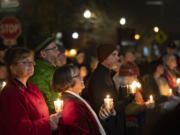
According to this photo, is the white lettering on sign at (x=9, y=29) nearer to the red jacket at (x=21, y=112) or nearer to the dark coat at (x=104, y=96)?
the dark coat at (x=104, y=96)

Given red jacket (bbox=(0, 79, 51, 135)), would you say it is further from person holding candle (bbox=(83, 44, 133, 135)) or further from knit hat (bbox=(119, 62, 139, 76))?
knit hat (bbox=(119, 62, 139, 76))


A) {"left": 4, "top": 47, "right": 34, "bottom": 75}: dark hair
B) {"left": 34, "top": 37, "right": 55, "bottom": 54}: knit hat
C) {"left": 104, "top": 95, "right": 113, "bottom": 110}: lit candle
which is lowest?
{"left": 104, "top": 95, "right": 113, "bottom": 110}: lit candle

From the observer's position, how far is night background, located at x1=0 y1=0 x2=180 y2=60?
1013 inches

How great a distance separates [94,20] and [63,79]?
20942 mm

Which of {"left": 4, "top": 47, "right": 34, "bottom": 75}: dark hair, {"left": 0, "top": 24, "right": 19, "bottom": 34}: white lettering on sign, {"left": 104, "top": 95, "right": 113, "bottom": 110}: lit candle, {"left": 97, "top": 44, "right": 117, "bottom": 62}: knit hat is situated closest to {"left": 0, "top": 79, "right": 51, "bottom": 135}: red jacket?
{"left": 4, "top": 47, "right": 34, "bottom": 75}: dark hair

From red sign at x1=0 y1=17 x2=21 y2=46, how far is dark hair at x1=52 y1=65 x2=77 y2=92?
638cm

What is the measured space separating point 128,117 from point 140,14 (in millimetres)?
31002

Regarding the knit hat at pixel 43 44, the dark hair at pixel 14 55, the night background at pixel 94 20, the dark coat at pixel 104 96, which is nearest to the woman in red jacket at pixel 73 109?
the dark hair at pixel 14 55

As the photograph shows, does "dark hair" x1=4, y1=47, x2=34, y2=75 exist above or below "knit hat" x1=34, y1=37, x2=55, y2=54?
below

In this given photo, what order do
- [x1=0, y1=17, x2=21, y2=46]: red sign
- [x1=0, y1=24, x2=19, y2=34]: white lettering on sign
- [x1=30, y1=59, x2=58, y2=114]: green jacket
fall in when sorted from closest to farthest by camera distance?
[x1=30, y1=59, x2=58, y2=114]: green jacket < [x1=0, y1=17, x2=21, y2=46]: red sign < [x1=0, y1=24, x2=19, y2=34]: white lettering on sign

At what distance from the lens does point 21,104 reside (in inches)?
132

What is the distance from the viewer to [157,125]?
2.42 metres

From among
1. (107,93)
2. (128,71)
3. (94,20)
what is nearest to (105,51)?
(107,93)

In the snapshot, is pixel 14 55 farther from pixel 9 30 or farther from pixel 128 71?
pixel 9 30
